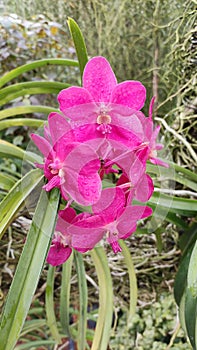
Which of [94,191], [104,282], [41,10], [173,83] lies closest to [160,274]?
[104,282]

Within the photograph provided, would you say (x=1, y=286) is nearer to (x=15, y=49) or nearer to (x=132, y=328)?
(x=132, y=328)

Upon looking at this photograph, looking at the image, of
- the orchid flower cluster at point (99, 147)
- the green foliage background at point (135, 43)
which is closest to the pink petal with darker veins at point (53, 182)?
the orchid flower cluster at point (99, 147)

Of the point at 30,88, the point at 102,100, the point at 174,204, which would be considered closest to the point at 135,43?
the point at 30,88

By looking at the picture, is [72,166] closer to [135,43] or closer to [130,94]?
[130,94]

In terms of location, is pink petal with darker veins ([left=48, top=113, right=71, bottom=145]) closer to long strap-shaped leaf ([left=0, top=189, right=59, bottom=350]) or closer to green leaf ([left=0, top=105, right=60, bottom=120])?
long strap-shaped leaf ([left=0, top=189, right=59, bottom=350])

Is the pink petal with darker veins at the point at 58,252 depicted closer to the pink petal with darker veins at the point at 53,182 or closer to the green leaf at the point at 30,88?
the pink petal with darker veins at the point at 53,182
